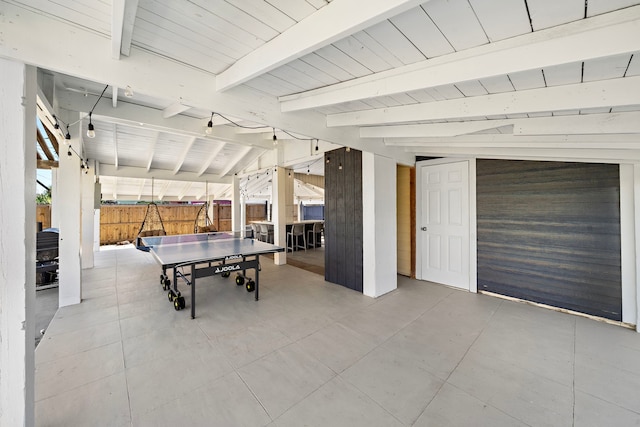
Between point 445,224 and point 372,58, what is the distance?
3.41 metres

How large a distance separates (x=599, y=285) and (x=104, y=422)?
203 inches

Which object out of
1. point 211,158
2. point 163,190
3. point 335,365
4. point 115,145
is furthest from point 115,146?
point 335,365

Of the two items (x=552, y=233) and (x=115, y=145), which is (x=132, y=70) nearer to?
(x=552, y=233)

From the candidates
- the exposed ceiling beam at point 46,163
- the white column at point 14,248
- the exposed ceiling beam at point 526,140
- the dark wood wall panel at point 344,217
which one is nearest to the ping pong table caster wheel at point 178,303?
the white column at point 14,248

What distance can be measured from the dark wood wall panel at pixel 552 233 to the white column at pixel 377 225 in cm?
142

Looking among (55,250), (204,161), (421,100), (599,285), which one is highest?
(204,161)

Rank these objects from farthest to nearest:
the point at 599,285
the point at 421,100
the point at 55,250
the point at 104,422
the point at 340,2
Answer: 1. the point at 55,250
2. the point at 599,285
3. the point at 421,100
4. the point at 104,422
5. the point at 340,2

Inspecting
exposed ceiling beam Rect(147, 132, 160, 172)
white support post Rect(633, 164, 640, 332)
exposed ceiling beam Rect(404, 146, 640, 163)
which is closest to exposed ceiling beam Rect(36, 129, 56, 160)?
exposed ceiling beam Rect(147, 132, 160, 172)

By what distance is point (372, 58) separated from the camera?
1.73 metres

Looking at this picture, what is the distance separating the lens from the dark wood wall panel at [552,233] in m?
2.99

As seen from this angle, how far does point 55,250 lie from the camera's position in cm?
419

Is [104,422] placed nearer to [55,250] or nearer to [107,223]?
[55,250]

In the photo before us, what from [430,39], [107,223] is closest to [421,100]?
[430,39]

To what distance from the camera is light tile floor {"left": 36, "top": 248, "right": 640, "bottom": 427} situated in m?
1.69
